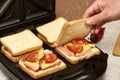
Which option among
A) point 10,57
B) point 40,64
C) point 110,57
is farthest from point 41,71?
point 110,57

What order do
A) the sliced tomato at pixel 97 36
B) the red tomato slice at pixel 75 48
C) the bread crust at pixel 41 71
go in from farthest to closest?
the sliced tomato at pixel 97 36 → the red tomato slice at pixel 75 48 → the bread crust at pixel 41 71

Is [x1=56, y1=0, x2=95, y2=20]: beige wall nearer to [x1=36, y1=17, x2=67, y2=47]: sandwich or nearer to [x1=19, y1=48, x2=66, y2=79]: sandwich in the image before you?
[x1=36, y1=17, x2=67, y2=47]: sandwich

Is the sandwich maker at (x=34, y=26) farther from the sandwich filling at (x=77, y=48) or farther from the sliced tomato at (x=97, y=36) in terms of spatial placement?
the sliced tomato at (x=97, y=36)

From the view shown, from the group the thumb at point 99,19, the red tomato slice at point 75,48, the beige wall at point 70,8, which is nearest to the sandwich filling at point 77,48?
the red tomato slice at point 75,48

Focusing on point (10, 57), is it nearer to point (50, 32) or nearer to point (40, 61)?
point (40, 61)

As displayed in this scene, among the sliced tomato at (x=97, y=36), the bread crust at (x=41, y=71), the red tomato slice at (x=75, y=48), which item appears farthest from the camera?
the sliced tomato at (x=97, y=36)

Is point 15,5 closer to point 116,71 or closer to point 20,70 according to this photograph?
point 20,70

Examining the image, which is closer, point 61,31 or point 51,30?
point 61,31
